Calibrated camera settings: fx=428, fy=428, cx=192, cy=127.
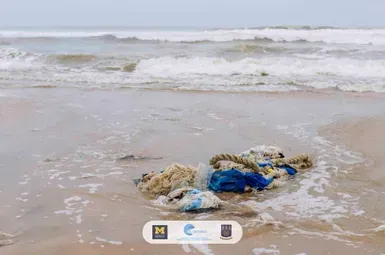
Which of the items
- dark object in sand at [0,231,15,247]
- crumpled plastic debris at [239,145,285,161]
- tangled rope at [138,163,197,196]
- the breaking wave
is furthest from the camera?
the breaking wave

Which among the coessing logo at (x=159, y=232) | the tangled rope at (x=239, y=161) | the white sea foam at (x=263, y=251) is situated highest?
the tangled rope at (x=239, y=161)

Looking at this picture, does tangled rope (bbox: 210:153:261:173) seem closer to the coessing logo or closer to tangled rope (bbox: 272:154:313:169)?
tangled rope (bbox: 272:154:313:169)

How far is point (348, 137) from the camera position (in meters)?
6.68

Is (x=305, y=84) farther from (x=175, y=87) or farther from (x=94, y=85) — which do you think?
(x=94, y=85)

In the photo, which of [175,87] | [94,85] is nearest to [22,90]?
[94,85]

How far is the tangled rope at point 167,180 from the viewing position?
4434mm

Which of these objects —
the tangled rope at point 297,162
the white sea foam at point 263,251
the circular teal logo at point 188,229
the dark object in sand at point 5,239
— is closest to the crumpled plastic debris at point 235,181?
the tangled rope at point 297,162

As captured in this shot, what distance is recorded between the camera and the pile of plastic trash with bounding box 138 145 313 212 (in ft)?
13.4

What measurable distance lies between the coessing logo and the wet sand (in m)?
0.13

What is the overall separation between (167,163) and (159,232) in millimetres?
1944

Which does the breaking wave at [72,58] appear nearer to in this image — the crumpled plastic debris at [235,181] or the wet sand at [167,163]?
the wet sand at [167,163]

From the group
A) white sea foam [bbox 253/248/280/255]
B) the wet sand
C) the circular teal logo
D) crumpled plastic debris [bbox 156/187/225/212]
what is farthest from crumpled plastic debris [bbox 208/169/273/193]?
white sea foam [bbox 253/248/280/255]

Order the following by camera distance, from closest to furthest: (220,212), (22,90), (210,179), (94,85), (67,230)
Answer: (67,230)
(220,212)
(210,179)
(22,90)
(94,85)

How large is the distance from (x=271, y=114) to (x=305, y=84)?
15.5 ft
